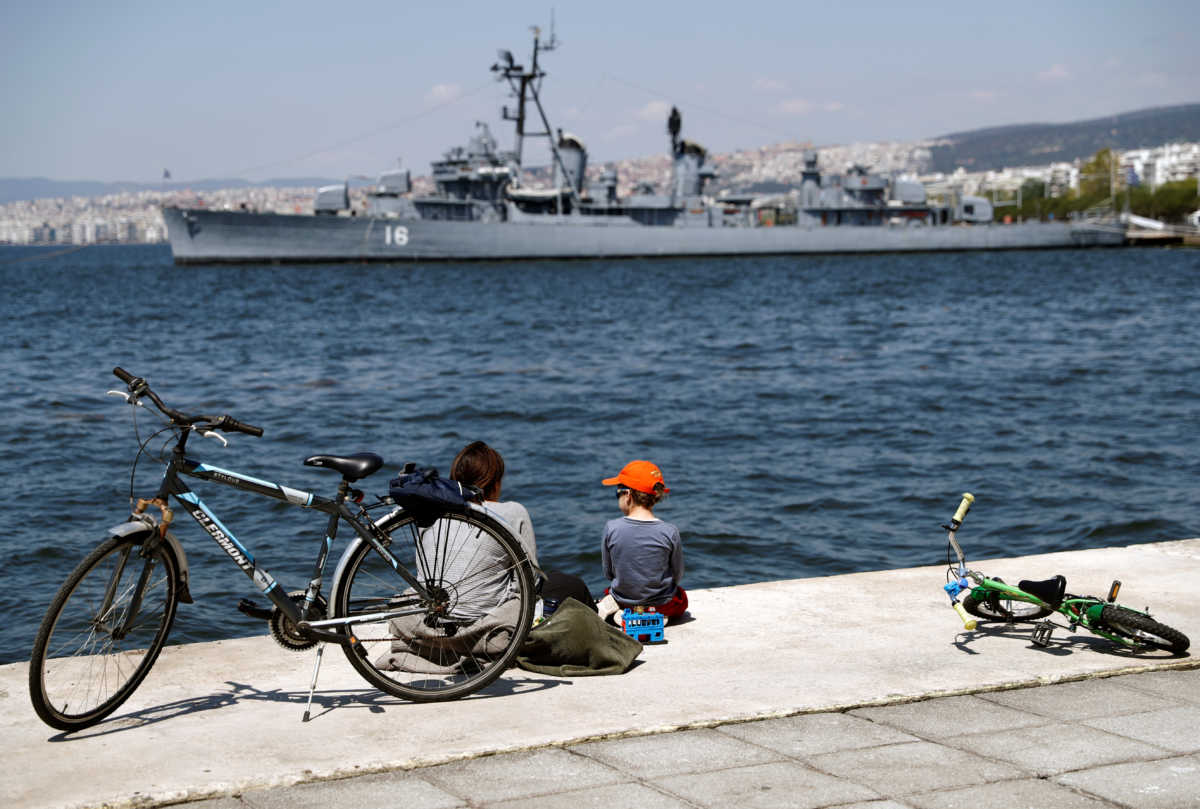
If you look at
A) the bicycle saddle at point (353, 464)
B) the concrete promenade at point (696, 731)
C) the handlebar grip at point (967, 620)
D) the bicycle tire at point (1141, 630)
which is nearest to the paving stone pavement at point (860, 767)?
the concrete promenade at point (696, 731)

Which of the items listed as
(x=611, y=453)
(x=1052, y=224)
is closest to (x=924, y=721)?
(x=611, y=453)

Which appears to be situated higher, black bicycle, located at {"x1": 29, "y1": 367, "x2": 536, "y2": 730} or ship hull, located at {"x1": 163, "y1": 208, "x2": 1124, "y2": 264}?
ship hull, located at {"x1": 163, "y1": 208, "x2": 1124, "y2": 264}

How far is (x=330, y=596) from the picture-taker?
15.3 ft

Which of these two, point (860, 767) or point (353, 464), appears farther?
point (353, 464)

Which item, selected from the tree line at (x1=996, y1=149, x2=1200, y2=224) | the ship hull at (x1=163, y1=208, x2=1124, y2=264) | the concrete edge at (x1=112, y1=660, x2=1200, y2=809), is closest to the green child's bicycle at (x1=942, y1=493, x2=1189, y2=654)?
the concrete edge at (x1=112, y1=660, x2=1200, y2=809)

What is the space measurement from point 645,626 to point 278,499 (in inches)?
73.9

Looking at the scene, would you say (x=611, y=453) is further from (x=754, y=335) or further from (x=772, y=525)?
(x=754, y=335)

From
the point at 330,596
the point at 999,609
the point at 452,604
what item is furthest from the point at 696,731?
the point at 999,609

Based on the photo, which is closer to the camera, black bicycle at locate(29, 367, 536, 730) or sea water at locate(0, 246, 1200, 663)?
black bicycle at locate(29, 367, 536, 730)

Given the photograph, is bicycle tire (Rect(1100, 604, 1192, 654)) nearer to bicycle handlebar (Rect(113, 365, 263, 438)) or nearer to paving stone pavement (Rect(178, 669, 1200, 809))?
paving stone pavement (Rect(178, 669, 1200, 809))

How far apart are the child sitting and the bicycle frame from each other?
1.51m

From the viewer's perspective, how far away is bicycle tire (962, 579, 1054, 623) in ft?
17.9

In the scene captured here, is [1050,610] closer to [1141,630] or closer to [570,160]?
[1141,630]

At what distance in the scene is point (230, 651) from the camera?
18.0ft
